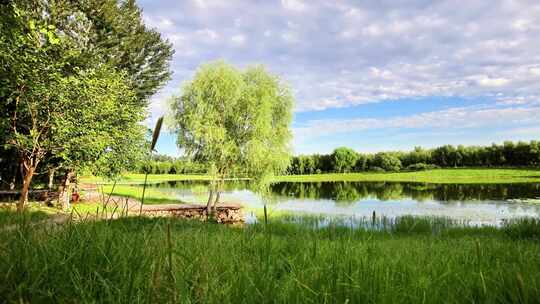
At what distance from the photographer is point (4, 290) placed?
1749 millimetres

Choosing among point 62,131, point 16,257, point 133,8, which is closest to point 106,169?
point 62,131

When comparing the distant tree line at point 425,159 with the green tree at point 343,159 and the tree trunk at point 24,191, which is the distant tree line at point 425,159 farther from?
the tree trunk at point 24,191

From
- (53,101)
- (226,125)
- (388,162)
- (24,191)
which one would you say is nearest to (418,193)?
(226,125)

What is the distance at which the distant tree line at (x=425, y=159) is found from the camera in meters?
91.5

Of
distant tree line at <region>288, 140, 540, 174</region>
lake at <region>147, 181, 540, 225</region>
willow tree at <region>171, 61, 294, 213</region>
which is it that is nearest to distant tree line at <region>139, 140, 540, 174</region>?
distant tree line at <region>288, 140, 540, 174</region>

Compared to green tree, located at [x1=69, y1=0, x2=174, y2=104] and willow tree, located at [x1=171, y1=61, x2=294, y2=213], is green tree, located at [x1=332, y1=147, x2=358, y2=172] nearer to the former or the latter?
green tree, located at [x1=69, y1=0, x2=174, y2=104]

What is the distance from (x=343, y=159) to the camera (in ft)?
393

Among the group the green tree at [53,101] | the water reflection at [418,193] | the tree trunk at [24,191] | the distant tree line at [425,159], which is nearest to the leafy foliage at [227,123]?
the green tree at [53,101]

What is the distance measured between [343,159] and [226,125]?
101 m

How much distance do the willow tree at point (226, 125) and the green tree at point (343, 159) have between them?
98816mm

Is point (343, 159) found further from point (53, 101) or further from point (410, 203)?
point (53, 101)

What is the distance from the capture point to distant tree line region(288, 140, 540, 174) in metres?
91.5

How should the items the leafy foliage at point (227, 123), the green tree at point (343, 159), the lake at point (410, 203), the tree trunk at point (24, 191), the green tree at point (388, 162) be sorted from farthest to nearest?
the green tree at point (343, 159), the green tree at point (388, 162), the lake at point (410, 203), the leafy foliage at point (227, 123), the tree trunk at point (24, 191)

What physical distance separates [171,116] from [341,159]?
335 ft
